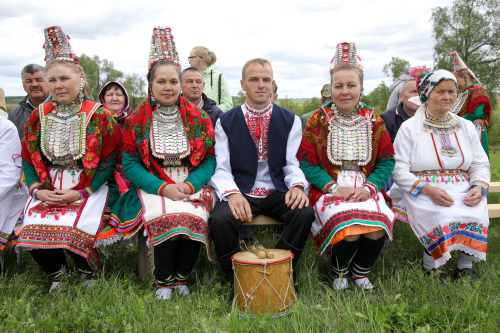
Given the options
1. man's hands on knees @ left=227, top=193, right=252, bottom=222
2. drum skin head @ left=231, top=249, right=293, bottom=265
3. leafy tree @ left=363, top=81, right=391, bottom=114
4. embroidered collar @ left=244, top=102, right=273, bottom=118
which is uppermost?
leafy tree @ left=363, top=81, right=391, bottom=114

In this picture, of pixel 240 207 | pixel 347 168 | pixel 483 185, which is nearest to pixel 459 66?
pixel 483 185

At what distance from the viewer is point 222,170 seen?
334 cm

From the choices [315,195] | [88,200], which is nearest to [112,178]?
[88,200]

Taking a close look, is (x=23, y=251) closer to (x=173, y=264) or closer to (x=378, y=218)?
(x=173, y=264)

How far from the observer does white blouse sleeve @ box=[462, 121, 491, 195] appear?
3.34 meters

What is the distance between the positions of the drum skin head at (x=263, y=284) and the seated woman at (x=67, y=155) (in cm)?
135

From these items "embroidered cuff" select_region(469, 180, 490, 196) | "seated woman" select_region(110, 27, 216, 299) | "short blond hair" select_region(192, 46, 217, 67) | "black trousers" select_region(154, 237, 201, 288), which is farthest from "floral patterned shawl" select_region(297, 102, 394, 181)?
"short blond hair" select_region(192, 46, 217, 67)

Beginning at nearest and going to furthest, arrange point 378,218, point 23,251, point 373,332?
1. point 373,332
2. point 378,218
3. point 23,251

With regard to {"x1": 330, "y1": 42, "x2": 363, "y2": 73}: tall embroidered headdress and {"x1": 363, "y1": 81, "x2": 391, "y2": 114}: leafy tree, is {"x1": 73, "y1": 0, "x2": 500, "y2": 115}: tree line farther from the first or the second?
{"x1": 330, "y1": 42, "x2": 363, "y2": 73}: tall embroidered headdress

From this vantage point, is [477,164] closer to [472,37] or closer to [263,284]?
[263,284]

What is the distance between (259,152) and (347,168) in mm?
844

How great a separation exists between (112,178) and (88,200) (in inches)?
16.9

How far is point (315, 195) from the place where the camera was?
10.8ft

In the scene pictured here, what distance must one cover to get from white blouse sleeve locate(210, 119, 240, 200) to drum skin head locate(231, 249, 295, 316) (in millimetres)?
697
